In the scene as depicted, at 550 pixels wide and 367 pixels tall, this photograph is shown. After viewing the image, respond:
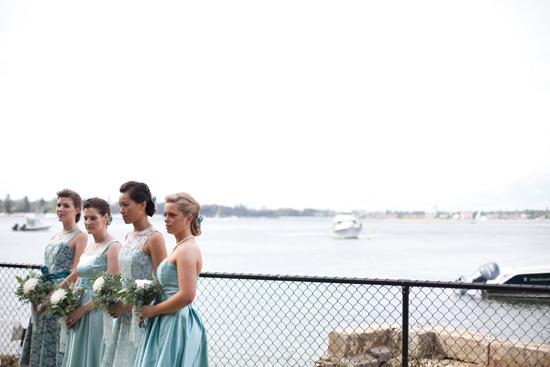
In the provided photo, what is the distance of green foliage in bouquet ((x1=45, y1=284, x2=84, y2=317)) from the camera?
4.51m

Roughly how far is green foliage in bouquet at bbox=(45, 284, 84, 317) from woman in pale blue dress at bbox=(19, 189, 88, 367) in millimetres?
434

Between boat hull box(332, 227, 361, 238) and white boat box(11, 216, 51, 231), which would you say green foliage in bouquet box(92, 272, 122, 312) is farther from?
white boat box(11, 216, 51, 231)

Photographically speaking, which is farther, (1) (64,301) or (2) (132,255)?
(1) (64,301)

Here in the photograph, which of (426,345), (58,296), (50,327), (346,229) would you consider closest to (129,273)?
(58,296)

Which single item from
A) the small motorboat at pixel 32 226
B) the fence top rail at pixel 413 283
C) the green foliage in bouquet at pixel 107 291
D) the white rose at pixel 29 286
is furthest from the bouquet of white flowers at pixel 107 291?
the small motorboat at pixel 32 226

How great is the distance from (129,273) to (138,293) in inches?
16.1

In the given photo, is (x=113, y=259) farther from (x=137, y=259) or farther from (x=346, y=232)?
(x=346, y=232)

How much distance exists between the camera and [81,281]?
4742 mm

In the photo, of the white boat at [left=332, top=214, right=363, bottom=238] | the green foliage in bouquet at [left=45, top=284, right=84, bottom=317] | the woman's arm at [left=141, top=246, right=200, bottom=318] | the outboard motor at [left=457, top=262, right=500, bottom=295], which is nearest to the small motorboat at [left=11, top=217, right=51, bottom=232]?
the white boat at [left=332, top=214, right=363, bottom=238]

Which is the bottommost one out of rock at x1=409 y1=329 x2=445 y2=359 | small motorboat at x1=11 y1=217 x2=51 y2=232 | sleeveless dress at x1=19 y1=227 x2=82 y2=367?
small motorboat at x1=11 y1=217 x2=51 y2=232

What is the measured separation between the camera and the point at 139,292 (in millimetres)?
3889

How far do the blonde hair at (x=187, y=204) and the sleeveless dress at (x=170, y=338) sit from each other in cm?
29

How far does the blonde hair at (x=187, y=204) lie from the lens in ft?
12.9

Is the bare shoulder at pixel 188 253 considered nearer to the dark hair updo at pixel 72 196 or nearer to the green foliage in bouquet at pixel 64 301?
the green foliage in bouquet at pixel 64 301
